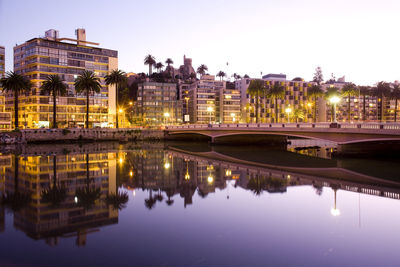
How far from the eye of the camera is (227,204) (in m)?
21.8

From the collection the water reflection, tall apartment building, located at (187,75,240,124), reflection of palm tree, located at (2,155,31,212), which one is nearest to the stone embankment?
the water reflection

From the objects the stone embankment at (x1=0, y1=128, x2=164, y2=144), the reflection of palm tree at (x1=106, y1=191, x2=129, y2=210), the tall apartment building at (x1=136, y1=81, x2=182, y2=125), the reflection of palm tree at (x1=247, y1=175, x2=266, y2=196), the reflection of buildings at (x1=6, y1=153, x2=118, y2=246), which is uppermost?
the tall apartment building at (x1=136, y1=81, x2=182, y2=125)

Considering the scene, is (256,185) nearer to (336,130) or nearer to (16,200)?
(16,200)

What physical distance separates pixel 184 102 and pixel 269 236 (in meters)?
155

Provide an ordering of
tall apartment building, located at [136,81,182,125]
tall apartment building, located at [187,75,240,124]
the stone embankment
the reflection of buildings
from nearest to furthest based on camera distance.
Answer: the reflection of buildings → the stone embankment → tall apartment building, located at [136,81,182,125] → tall apartment building, located at [187,75,240,124]

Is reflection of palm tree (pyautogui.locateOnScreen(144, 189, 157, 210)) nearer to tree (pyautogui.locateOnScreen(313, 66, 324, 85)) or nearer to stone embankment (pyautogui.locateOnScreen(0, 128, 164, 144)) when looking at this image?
stone embankment (pyautogui.locateOnScreen(0, 128, 164, 144))

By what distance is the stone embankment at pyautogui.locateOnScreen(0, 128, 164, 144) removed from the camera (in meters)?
75.1

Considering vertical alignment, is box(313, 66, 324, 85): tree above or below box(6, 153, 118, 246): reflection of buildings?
above

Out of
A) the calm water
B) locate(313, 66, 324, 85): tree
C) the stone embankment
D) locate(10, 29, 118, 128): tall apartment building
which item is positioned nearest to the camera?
the calm water

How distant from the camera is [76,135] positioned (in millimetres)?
84312

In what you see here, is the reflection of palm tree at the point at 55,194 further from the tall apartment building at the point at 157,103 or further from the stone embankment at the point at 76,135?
the tall apartment building at the point at 157,103

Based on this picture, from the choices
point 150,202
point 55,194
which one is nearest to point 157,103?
point 55,194

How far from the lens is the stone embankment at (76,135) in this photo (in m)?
75.1

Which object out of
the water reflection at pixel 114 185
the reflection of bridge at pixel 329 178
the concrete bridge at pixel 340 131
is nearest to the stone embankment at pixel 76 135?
the concrete bridge at pixel 340 131
